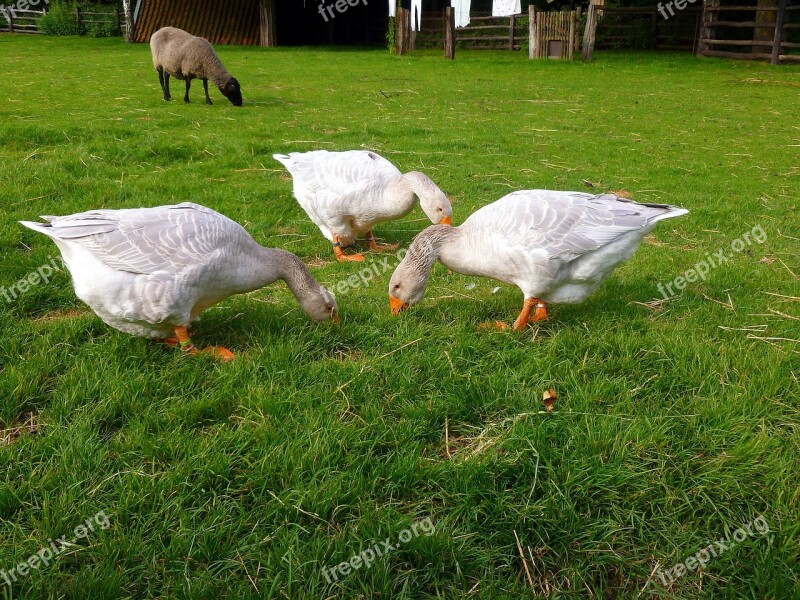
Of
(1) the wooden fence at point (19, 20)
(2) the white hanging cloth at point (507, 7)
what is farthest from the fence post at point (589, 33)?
(1) the wooden fence at point (19, 20)

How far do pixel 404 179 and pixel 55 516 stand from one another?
4.23 metres

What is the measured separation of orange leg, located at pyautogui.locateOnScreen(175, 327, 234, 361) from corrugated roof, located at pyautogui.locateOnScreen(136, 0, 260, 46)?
102ft

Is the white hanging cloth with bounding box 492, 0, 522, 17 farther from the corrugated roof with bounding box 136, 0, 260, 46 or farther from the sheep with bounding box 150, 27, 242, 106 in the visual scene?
the sheep with bounding box 150, 27, 242, 106

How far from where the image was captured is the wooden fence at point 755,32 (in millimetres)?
23297

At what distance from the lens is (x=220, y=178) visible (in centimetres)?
823

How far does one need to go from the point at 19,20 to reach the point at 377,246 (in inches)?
1691

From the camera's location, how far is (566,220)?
14.1 ft

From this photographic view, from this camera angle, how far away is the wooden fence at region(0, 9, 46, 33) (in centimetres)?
3709

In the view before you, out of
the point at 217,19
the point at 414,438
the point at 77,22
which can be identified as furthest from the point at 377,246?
the point at 77,22

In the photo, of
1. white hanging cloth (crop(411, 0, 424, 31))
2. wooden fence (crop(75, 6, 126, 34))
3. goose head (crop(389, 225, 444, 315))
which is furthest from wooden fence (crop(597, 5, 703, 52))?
goose head (crop(389, 225, 444, 315))

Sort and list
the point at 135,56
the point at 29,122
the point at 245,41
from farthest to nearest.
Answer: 1. the point at 245,41
2. the point at 135,56
3. the point at 29,122

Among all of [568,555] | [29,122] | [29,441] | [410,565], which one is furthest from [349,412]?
[29,122]

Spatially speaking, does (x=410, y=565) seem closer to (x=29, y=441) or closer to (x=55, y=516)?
(x=55, y=516)

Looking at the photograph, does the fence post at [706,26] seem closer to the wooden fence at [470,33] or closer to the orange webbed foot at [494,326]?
the wooden fence at [470,33]
